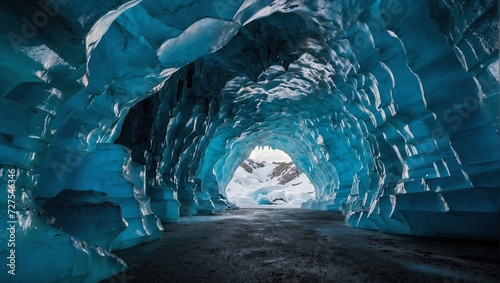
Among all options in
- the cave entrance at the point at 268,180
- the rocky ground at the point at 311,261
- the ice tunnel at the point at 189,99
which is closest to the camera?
the ice tunnel at the point at 189,99

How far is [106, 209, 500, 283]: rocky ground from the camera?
2.30 m

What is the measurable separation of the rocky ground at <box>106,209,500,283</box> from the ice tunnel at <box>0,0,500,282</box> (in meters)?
0.41

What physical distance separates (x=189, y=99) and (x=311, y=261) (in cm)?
727

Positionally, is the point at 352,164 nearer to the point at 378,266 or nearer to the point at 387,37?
the point at 387,37

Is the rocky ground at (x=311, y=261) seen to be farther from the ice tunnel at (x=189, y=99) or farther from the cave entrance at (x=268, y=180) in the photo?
the cave entrance at (x=268, y=180)

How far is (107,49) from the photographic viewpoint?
3703 millimetres

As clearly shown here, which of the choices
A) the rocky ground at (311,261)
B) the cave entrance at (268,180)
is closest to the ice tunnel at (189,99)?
the rocky ground at (311,261)

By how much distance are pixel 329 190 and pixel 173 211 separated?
1238cm

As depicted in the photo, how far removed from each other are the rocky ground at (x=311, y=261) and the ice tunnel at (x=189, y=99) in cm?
41

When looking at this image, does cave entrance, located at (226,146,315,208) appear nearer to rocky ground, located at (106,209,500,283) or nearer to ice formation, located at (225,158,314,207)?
ice formation, located at (225,158,314,207)

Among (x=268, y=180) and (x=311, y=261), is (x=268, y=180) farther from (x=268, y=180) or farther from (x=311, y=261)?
(x=311, y=261)

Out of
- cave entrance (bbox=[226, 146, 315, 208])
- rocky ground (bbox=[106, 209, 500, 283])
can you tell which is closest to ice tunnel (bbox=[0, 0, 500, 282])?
rocky ground (bbox=[106, 209, 500, 283])

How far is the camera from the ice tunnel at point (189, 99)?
217 cm

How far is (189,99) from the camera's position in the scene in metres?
9.21
